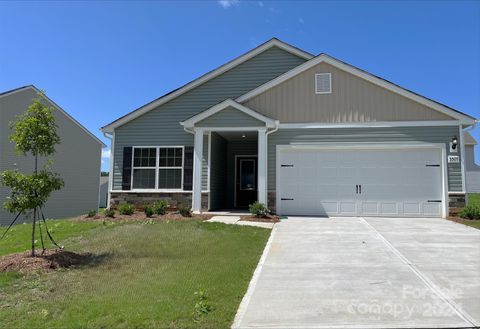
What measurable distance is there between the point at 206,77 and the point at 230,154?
354 centimetres

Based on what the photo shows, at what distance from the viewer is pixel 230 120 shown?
13.8m

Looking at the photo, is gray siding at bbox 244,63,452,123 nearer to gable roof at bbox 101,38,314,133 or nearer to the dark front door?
gable roof at bbox 101,38,314,133

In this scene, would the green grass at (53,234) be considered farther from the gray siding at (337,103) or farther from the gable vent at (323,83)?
the gable vent at (323,83)

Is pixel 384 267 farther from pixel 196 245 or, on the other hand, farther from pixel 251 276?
pixel 196 245

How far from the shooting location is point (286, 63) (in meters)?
16.4

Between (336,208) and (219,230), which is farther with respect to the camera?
(336,208)

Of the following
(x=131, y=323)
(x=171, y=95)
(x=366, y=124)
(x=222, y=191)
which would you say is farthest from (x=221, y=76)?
(x=131, y=323)

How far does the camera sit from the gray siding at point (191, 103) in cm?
1574

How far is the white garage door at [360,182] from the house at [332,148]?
1.4 inches

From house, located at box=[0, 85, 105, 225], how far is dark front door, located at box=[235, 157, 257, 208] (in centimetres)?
998

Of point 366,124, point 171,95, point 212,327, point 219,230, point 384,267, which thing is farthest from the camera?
point 171,95

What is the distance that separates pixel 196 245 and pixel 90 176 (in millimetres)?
19060

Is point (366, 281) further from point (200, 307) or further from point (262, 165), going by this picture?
point (262, 165)

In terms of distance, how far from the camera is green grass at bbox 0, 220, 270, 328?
177 inches
